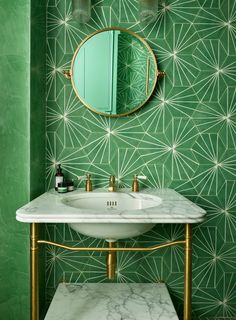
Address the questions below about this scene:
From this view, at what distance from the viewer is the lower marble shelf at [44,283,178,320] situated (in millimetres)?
1325

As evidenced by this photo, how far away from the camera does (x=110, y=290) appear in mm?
1553

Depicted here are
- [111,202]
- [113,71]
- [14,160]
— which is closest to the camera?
[14,160]

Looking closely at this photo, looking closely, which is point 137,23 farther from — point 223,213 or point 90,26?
point 223,213

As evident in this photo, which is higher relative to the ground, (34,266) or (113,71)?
(113,71)

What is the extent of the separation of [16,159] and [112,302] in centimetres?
87

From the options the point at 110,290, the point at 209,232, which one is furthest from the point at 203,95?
the point at 110,290

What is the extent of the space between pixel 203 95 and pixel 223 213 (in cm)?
71

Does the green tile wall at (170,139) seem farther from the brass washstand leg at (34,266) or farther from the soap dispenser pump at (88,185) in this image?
the brass washstand leg at (34,266)

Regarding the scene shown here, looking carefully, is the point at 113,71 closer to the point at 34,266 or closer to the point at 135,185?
the point at 135,185

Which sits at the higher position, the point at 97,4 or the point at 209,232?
the point at 97,4

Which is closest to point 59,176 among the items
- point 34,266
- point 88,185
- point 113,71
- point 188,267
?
point 88,185

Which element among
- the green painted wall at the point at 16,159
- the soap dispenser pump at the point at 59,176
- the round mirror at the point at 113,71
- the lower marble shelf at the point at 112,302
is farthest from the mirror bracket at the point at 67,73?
the lower marble shelf at the point at 112,302

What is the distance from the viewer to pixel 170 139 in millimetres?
1656

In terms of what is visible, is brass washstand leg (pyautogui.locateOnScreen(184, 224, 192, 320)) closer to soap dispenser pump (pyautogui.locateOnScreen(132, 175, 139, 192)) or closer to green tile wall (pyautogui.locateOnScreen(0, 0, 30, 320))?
soap dispenser pump (pyautogui.locateOnScreen(132, 175, 139, 192))
